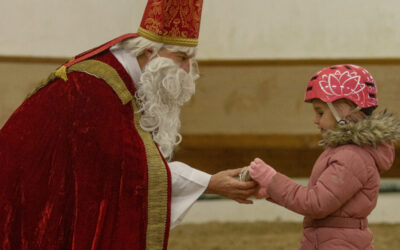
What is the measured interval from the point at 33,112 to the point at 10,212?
0.46 m

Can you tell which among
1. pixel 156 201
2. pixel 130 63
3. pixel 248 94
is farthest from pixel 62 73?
pixel 248 94

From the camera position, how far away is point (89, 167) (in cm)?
274

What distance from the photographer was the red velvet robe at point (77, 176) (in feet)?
8.98

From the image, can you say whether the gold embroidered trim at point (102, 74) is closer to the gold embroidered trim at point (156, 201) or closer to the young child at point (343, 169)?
the gold embroidered trim at point (156, 201)

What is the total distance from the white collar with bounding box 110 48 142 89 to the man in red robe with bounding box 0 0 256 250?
46 mm

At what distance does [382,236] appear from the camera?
538cm

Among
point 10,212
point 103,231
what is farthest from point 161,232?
point 10,212

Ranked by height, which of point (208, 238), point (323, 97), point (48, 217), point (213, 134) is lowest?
point (208, 238)

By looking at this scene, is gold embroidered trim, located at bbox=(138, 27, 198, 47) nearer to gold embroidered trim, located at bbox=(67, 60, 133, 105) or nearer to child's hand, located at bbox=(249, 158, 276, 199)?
gold embroidered trim, located at bbox=(67, 60, 133, 105)

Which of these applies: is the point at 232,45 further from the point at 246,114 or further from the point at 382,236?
the point at 382,236

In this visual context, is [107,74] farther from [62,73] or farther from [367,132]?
[367,132]

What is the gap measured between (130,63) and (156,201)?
686 millimetres

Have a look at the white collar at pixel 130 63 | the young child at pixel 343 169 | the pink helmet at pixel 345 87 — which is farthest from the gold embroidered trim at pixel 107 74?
the pink helmet at pixel 345 87

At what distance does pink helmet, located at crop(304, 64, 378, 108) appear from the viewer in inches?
110
